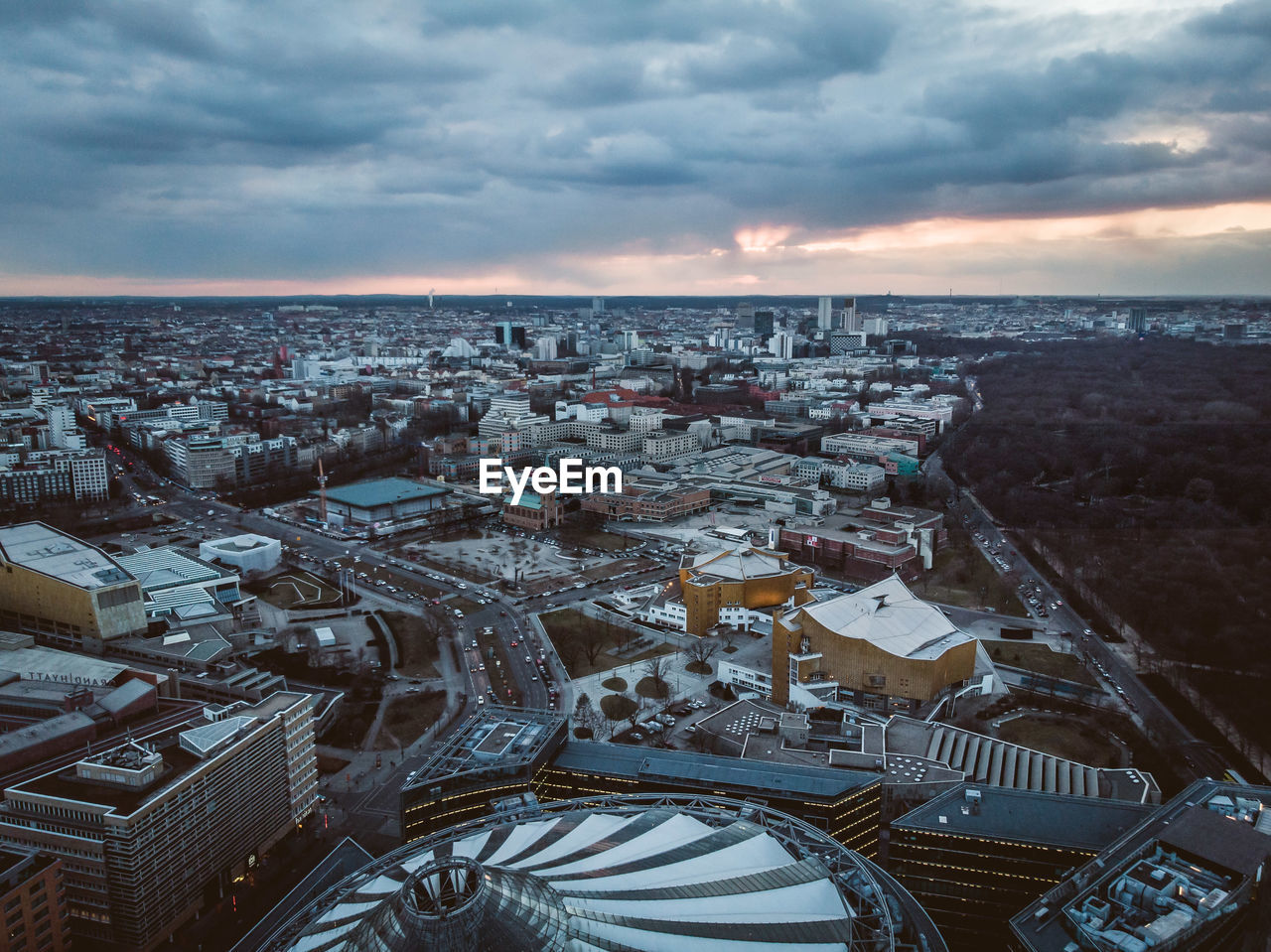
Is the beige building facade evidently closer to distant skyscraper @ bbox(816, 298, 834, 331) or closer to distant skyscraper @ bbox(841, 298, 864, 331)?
distant skyscraper @ bbox(841, 298, 864, 331)

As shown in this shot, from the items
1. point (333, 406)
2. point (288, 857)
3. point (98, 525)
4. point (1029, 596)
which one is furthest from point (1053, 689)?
point (333, 406)

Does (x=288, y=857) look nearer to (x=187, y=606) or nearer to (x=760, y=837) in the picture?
(x=760, y=837)

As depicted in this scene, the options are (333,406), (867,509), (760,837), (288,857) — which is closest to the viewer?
(760,837)

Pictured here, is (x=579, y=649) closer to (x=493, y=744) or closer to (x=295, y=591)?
(x=493, y=744)

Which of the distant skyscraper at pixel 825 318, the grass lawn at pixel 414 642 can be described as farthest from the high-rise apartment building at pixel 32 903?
the distant skyscraper at pixel 825 318

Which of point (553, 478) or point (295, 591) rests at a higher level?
point (553, 478)

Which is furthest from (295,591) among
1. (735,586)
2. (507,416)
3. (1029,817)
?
(507,416)
